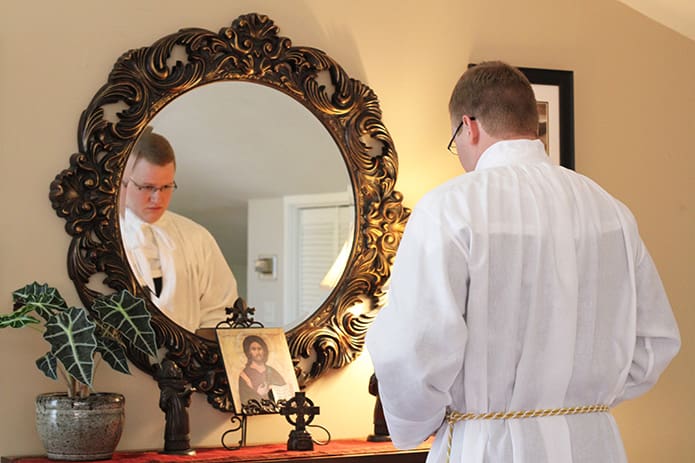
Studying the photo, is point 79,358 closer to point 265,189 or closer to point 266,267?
point 266,267

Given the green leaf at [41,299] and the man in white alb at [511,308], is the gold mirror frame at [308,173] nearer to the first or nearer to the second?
the green leaf at [41,299]

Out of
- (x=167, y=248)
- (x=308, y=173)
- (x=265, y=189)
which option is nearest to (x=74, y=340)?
(x=167, y=248)

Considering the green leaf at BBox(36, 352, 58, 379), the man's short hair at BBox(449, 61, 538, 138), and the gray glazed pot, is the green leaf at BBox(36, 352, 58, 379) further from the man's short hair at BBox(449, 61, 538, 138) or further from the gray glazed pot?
the man's short hair at BBox(449, 61, 538, 138)

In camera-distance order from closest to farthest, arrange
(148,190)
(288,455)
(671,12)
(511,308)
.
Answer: (511,308) → (288,455) → (148,190) → (671,12)

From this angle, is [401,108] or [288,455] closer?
[288,455]

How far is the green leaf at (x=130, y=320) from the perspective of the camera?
2.81m

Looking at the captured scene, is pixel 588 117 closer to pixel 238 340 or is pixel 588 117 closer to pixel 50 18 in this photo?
pixel 238 340

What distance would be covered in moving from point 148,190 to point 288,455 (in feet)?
2.75

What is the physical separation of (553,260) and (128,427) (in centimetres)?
144

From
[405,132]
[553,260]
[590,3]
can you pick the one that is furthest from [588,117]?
[553,260]

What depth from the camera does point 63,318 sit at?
8.82ft

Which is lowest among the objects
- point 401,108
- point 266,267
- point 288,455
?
point 288,455

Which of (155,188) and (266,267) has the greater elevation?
(155,188)

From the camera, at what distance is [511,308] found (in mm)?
2088
